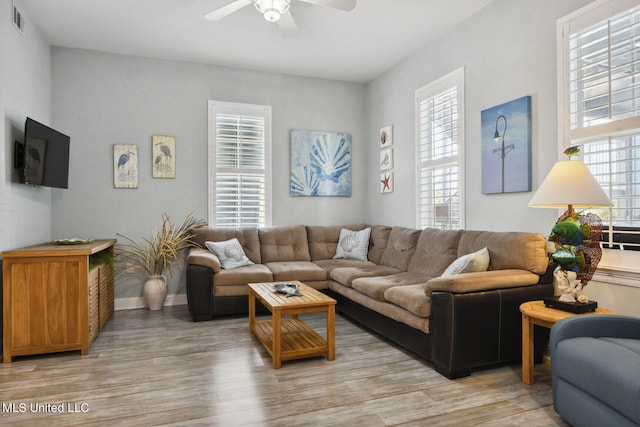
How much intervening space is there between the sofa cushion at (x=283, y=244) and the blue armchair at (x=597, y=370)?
11.0ft

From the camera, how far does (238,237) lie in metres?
4.94

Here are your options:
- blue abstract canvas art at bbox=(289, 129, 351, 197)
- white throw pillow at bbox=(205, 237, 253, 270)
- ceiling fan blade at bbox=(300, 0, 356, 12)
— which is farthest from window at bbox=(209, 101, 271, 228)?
ceiling fan blade at bbox=(300, 0, 356, 12)

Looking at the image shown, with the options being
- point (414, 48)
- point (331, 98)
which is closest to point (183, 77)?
point (331, 98)

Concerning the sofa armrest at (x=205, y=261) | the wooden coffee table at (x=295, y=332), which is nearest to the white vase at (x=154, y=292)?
the sofa armrest at (x=205, y=261)

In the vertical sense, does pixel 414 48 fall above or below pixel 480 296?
above

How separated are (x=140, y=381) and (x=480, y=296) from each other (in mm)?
2355

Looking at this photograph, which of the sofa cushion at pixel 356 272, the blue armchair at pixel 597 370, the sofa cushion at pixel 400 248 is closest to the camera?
the blue armchair at pixel 597 370

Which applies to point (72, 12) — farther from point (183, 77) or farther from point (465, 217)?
point (465, 217)

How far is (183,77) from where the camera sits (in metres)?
5.07

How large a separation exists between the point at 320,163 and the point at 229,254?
6.41 feet

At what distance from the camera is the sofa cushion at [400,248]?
14.2ft

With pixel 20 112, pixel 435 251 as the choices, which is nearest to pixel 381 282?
pixel 435 251

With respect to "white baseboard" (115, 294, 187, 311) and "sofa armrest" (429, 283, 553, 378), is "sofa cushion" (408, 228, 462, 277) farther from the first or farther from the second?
"white baseboard" (115, 294, 187, 311)

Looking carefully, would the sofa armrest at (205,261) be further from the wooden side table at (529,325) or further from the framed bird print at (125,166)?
the wooden side table at (529,325)
